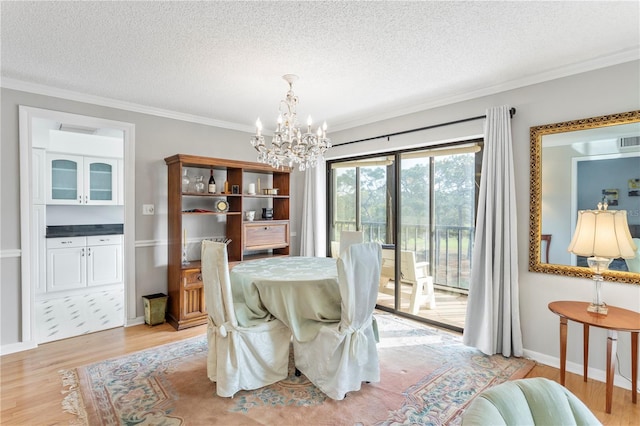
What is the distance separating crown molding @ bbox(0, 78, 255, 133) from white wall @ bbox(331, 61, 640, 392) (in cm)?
296

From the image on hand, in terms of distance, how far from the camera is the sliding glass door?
3.40 metres

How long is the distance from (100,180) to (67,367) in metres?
3.37

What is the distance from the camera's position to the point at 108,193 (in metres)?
5.21

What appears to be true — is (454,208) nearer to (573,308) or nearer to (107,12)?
(573,308)

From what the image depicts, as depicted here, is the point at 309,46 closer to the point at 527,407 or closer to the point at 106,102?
the point at 527,407

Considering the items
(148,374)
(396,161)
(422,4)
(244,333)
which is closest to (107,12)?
(422,4)

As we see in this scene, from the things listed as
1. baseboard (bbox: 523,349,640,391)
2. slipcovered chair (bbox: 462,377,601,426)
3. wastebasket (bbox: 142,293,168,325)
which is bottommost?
baseboard (bbox: 523,349,640,391)

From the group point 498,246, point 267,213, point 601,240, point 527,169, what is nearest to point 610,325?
point 601,240

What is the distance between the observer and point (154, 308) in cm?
358

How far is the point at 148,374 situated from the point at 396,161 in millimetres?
3257

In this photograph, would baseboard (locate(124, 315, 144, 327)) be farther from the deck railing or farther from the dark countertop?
the deck railing

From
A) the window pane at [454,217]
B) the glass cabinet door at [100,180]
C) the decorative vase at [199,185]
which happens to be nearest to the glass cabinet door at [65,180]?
the glass cabinet door at [100,180]

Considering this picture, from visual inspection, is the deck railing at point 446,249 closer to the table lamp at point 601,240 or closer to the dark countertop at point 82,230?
the table lamp at point 601,240

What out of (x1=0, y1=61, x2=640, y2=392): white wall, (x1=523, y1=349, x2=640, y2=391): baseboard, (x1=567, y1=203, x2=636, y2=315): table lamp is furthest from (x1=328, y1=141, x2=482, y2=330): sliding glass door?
(x1=567, y1=203, x2=636, y2=315): table lamp
